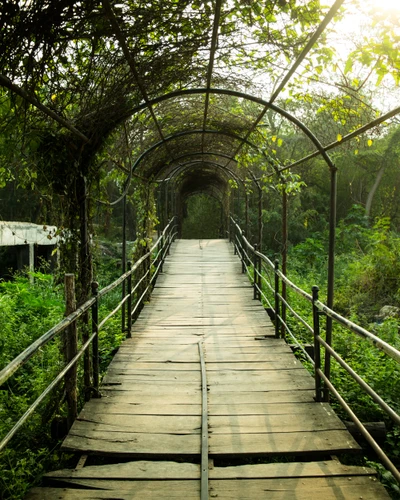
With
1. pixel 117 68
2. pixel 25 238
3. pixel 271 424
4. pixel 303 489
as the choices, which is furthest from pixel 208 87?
pixel 25 238

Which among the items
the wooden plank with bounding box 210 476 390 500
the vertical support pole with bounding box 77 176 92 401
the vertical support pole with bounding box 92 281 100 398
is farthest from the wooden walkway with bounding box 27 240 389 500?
the vertical support pole with bounding box 77 176 92 401

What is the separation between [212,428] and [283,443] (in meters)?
0.56

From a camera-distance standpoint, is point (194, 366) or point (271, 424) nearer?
point (271, 424)

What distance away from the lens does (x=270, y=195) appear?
26.2m

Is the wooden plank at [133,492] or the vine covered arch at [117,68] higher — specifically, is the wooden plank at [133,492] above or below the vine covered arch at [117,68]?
below

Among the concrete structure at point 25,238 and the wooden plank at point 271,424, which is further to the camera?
the concrete structure at point 25,238

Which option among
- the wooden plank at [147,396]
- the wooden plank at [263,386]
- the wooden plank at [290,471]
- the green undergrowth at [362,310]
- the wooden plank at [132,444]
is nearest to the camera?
the wooden plank at [290,471]

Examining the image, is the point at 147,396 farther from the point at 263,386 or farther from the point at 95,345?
the point at 263,386

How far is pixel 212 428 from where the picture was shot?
354cm

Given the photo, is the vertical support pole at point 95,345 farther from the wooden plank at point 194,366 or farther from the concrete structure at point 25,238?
the concrete structure at point 25,238

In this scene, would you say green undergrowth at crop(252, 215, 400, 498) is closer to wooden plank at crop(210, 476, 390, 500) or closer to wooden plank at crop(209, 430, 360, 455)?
wooden plank at crop(209, 430, 360, 455)

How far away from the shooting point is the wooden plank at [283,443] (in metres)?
3.17

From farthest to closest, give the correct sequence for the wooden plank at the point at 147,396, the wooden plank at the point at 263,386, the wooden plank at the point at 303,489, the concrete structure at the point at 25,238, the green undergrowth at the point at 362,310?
the concrete structure at the point at 25,238 < the green undergrowth at the point at 362,310 < the wooden plank at the point at 263,386 < the wooden plank at the point at 147,396 < the wooden plank at the point at 303,489

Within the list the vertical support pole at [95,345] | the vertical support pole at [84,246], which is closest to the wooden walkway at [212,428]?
the vertical support pole at [95,345]
